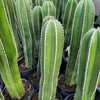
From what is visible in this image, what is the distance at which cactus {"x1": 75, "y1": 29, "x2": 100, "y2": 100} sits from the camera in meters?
0.70

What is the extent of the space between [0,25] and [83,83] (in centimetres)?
60

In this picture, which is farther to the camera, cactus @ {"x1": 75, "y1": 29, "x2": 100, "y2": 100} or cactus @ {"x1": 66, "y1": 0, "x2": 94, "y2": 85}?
cactus @ {"x1": 66, "y1": 0, "x2": 94, "y2": 85}

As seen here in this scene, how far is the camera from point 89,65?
741mm

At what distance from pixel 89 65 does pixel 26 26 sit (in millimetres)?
710

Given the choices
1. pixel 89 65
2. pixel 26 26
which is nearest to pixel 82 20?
pixel 89 65

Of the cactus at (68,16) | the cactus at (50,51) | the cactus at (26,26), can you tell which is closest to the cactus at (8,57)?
the cactus at (50,51)

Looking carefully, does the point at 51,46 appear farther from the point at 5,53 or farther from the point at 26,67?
the point at 26,67

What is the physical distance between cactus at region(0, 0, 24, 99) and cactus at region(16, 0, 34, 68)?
1.09 ft

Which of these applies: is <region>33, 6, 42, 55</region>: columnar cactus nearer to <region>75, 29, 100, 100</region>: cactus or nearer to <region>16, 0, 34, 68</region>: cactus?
<region>16, 0, 34, 68</region>: cactus

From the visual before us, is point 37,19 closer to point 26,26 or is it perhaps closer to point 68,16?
point 26,26

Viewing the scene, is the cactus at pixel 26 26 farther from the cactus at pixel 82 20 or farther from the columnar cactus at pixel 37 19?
the cactus at pixel 82 20

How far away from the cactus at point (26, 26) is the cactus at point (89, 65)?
63 centimetres

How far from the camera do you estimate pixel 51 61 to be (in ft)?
2.52

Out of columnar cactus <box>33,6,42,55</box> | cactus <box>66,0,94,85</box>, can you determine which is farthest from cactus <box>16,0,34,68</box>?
cactus <box>66,0,94,85</box>
